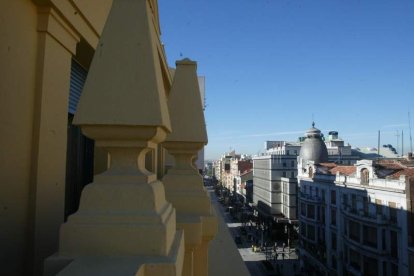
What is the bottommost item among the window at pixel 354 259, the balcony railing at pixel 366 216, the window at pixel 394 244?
the window at pixel 354 259

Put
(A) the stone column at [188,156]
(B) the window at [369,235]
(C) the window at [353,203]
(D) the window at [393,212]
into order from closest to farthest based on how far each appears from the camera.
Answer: (A) the stone column at [188,156], (D) the window at [393,212], (B) the window at [369,235], (C) the window at [353,203]

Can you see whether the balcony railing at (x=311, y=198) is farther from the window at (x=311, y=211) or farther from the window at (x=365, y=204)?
the window at (x=365, y=204)

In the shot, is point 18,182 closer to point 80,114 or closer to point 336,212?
point 80,114

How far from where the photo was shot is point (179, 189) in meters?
2.77

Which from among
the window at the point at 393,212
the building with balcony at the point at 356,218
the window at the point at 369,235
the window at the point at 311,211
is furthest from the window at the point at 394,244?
the window at the point at 311,211

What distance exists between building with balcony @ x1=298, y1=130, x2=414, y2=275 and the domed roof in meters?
2.00

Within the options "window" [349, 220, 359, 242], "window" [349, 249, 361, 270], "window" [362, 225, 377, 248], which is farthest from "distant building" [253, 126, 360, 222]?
"window" [362, 225, 377, 248]

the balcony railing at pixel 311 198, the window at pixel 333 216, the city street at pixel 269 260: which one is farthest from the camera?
the balcony railing at pixel 311 198

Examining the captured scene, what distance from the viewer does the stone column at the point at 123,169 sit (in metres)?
1.47

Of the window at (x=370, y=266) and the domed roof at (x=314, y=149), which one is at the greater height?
the domed roof at (x=314, y=149)

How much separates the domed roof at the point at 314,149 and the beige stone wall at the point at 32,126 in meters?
42.0

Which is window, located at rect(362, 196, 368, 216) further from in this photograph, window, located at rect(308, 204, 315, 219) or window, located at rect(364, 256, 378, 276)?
window, located at rect(308, 204, 315, 219)

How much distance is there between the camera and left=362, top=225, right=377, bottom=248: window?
2621 cm

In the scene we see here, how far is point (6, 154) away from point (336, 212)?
34.2m
